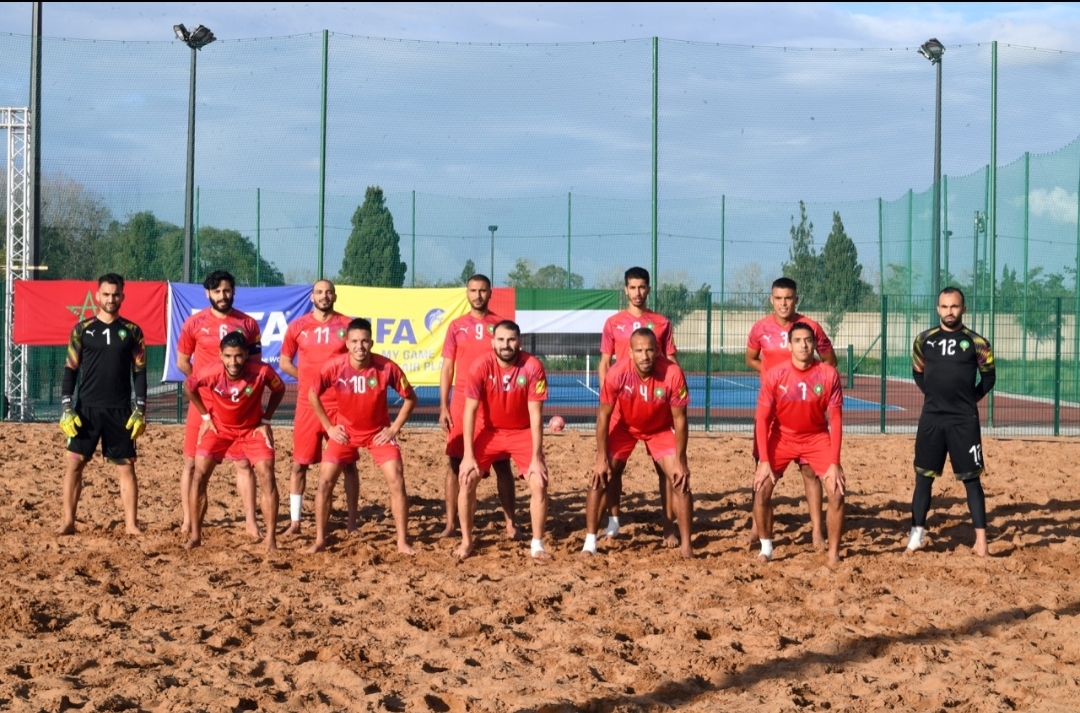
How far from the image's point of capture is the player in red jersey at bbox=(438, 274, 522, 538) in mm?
8875

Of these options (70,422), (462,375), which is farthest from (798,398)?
(70,422)

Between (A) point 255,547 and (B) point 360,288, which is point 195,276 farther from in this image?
(A) point 255,547

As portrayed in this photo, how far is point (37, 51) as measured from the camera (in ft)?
55.9

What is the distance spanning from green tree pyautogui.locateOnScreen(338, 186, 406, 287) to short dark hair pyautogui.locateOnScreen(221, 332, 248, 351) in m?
→ 9.76

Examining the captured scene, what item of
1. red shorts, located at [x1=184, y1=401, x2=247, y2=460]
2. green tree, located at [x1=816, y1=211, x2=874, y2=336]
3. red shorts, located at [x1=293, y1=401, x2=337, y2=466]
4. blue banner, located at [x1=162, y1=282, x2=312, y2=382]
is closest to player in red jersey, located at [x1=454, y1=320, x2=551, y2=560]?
red shorts, located at [x1=293, y1=401, x2=337, y2=466]

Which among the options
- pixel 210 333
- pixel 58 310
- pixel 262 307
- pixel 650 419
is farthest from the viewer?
pixel 58 310

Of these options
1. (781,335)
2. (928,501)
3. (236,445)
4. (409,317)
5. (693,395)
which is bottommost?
(693,395)

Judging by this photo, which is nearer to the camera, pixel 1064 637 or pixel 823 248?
pixel 1064 637

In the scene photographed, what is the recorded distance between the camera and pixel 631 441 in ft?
28.0

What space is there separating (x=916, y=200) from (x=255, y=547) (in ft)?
66.0

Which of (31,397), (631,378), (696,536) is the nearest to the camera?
(631,378)

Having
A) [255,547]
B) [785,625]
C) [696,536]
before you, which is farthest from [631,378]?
[255,547]

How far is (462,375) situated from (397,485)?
1.09 metres

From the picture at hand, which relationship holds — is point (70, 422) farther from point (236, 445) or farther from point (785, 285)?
point (785, 285)
